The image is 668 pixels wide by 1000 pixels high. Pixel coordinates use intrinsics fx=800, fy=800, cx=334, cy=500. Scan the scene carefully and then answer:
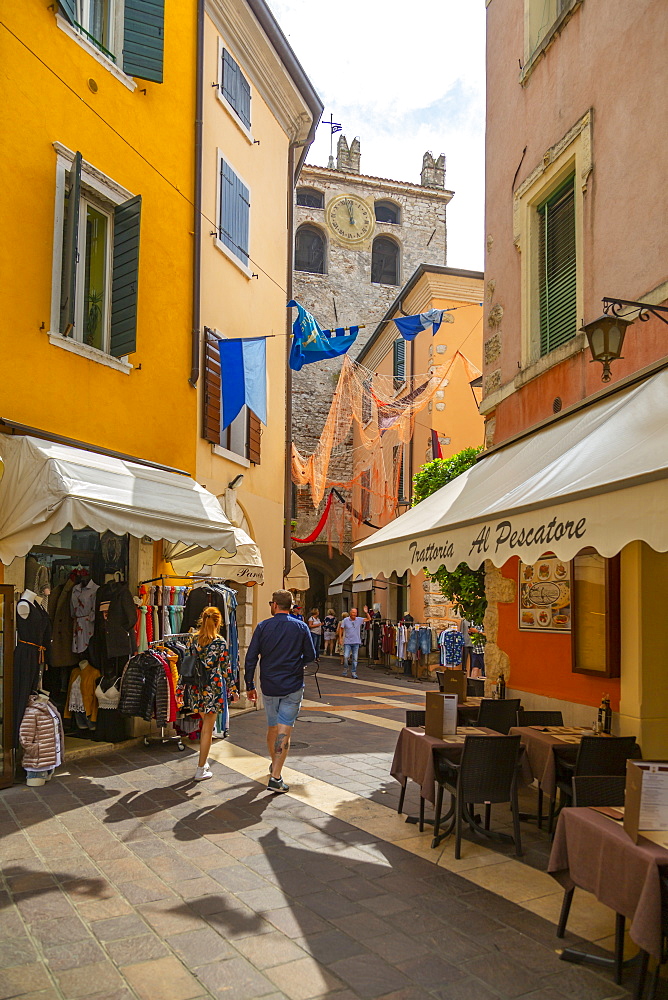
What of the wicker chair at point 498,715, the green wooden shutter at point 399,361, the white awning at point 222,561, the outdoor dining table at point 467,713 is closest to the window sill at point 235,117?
the white awning at point 222,561

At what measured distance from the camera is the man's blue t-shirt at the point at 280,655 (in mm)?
6961

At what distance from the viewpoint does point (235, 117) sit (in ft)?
39.8

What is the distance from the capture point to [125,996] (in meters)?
3.36

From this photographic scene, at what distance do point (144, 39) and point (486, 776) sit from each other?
884 centimetres

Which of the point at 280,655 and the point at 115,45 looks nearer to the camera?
the point at 280,655

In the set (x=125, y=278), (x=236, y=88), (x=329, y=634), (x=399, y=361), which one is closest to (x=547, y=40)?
(x=125, y=278)

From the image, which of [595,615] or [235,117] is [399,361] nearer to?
[235,117]

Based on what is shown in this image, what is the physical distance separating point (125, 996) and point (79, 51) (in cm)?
857

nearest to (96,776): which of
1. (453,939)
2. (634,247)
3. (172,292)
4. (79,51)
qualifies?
(453,939)

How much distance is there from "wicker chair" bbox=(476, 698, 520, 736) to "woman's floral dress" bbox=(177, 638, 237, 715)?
2422 millimetres

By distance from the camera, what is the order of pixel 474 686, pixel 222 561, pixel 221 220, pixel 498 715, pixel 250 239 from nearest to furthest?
pixel 498 715 → pixel 474 686 → pixel 222 561 → pixel 221 220 → pixel 250 239

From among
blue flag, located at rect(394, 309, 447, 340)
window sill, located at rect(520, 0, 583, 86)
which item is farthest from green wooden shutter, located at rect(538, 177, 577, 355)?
blue flag, located at rect(394, 309, 447, 340)

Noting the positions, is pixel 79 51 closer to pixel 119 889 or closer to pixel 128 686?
pixel 128 686

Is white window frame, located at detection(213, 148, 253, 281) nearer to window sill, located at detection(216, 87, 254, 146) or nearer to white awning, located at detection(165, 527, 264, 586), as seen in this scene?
window sill, located at detection(216, 87, 254, 146)
